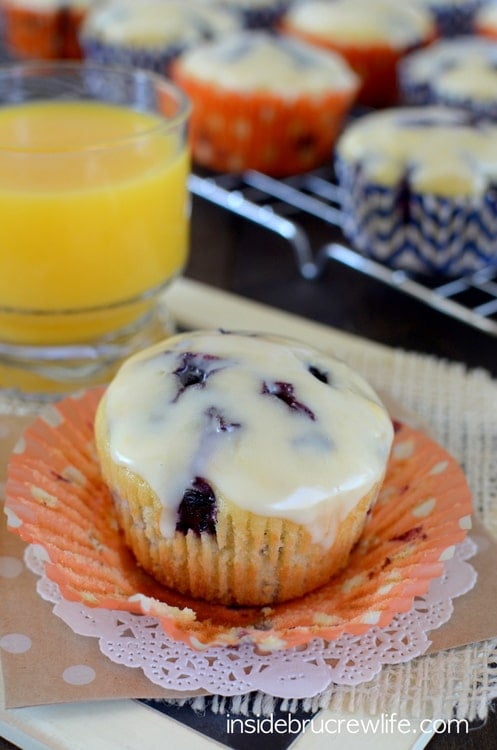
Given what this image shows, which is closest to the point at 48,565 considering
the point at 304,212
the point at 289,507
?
the point at 289,507

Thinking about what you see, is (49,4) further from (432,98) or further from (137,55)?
(432,98)

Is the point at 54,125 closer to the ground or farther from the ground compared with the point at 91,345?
farther from the ground

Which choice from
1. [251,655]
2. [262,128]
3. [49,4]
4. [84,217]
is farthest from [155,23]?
[251,655]

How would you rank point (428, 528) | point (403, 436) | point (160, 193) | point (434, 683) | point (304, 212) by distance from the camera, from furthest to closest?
point (304, 212) < point (160, 193) < point (403, 436) < point (428, 528) < point (434, 683)

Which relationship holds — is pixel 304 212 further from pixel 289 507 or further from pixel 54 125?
pixel 289 507

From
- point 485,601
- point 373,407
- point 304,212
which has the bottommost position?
point 304,212

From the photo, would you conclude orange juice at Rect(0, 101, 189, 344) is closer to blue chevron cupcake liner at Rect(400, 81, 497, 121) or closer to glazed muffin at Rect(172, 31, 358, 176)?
glazed muffin at Rect(172, 31, 358, 176)
